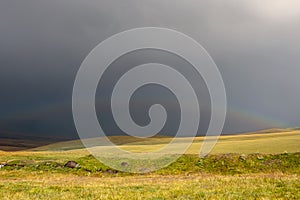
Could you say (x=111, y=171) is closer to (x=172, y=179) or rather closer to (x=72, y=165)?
(x=72, y=165)

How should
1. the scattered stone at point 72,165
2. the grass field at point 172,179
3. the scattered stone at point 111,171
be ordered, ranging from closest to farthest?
the grass field at point 172,179 → the scattered stone at point 111,171 → the scattered stone at point 72,165

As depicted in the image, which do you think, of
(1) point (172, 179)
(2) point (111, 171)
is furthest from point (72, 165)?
(1) point (172, 179)

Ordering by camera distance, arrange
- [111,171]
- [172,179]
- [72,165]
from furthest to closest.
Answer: [72,165] < [111,171] < [172,179]

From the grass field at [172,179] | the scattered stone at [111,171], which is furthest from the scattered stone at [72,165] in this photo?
the scattered stone at [111,171]

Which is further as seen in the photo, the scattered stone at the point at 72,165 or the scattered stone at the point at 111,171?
the scattered stone at the point at 72,165

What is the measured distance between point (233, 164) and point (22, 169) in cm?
2620

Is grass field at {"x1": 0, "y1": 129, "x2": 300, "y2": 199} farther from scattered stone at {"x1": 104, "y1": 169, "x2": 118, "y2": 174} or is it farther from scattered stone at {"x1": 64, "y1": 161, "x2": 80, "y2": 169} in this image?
scattered stone at {"x1": 64, "y1": 161, "x2": 80, "y2": 169}

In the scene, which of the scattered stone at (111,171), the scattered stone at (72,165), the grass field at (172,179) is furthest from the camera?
the scattered stone at (72,165)

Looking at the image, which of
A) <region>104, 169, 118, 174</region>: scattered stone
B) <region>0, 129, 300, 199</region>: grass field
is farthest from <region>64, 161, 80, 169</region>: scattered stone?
<region>104, 169, 118, 174</region>: scattered stone

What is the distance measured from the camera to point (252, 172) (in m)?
35.5

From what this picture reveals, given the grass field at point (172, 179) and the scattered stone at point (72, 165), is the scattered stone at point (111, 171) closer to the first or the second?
the grass field at point (172, 179)

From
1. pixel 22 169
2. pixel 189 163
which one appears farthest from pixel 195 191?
pixel 22 169

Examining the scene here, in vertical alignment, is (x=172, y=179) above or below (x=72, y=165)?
below

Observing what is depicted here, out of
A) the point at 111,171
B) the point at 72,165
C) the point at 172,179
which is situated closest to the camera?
the point at 172,179
